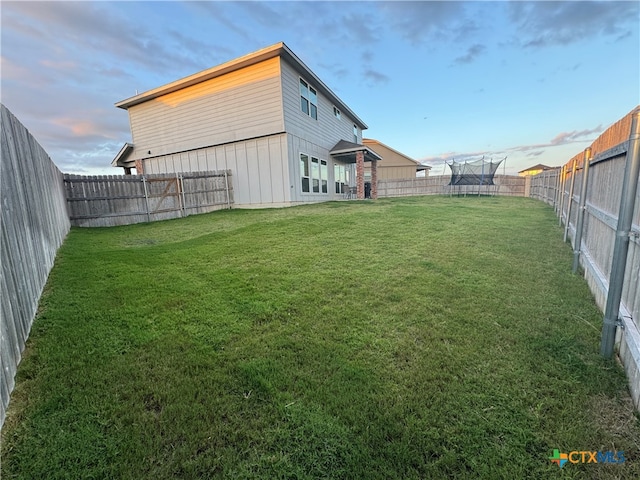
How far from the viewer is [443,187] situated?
22.8 meters

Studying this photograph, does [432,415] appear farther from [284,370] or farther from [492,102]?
[492,102]

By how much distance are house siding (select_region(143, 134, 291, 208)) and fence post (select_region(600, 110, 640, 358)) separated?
402 inches

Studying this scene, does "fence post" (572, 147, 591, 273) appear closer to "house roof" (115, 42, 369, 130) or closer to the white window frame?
the white window frame

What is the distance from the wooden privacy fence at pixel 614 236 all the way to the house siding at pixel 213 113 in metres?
9.62

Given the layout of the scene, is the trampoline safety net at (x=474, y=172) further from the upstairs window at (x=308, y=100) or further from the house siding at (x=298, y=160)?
the upstairs window at (x=308, y=100)

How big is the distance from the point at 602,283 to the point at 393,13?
8398 millimetres

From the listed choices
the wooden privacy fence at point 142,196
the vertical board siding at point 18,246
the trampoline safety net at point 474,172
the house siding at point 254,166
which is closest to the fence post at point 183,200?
the wooden privacy fence at point 142,196

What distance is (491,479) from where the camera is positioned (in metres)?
1.31

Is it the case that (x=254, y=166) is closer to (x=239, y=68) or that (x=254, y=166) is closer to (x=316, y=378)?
(x=239, y=68)

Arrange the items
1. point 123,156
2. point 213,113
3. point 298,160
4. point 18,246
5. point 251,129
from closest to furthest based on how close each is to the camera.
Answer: point 18,246
point 251,129
point 298,160
point 213,113
point 123,156

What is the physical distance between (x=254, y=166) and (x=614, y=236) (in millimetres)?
11260

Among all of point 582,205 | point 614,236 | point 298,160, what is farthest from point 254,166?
point 614,236

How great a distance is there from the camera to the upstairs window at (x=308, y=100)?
40.5 ft

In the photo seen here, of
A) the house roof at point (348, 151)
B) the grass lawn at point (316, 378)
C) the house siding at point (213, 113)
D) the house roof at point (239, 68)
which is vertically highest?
the house roof at point (239, 68)
